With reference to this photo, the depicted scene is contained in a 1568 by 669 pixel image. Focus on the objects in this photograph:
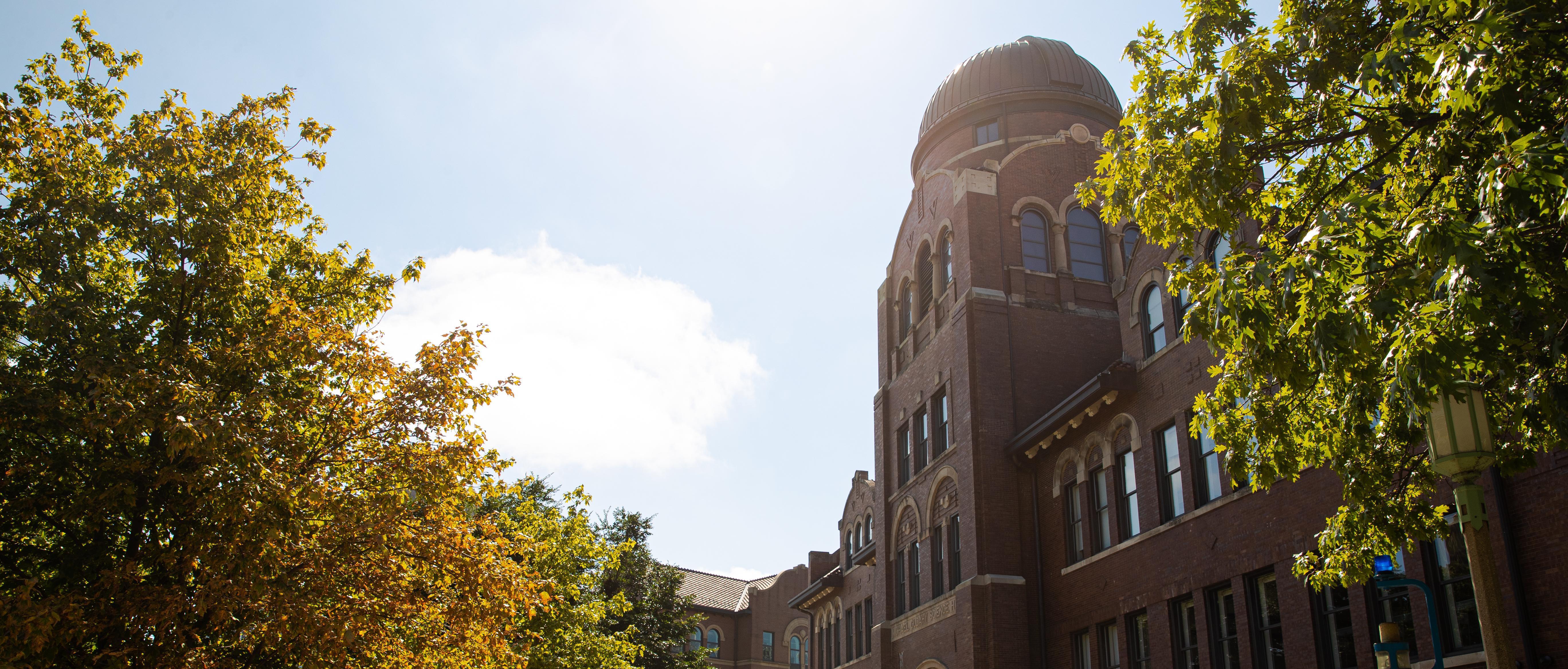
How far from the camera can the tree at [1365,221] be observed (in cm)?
648

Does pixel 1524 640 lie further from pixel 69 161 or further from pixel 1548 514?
pixel 69 161

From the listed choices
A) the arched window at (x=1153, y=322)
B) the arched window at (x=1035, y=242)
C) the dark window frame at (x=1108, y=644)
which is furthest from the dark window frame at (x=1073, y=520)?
the arched window at (x=1035, y=242)

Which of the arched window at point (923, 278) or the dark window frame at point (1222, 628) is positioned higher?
the arched window at point (923, 278)

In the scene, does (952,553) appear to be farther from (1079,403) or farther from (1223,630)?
(1223,630)

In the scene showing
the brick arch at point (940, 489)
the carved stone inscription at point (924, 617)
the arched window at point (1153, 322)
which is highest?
the arched window at point (1153, 322)

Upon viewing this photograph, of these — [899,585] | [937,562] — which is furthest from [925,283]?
[899,585]

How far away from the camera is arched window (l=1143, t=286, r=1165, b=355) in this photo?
68.1ft

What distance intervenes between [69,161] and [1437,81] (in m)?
12.9

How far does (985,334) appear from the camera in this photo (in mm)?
26656

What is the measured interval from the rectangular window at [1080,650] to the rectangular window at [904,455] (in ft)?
30.0

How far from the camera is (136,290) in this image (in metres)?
12.6

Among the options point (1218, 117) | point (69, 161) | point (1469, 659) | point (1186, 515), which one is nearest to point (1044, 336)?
point (1186, 515)

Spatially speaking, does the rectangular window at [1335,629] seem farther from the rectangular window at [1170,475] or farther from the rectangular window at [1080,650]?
the rectangular window at [1080,650]

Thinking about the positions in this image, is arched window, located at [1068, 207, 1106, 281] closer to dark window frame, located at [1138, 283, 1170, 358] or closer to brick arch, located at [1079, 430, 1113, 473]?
dark window frame, located at [1138, 283, 1170, 358]
